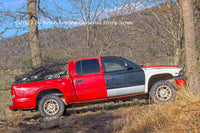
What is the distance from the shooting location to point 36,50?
12125 mm

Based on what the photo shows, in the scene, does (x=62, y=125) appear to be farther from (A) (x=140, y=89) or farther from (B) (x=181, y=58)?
(B) (x=181, y=58)

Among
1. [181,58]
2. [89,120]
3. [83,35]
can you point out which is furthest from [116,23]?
[89,120]

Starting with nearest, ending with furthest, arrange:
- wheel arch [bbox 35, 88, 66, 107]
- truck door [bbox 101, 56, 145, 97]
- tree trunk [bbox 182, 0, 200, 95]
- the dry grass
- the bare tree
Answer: the dry grass < truck door [bbox 101, 56, 145, 97] < wheel arch [bbox 35, 88, 66, 107] < tree trunk [bbox 182, 0, 200, 95] < the bare tree

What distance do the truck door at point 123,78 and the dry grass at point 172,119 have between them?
82.1 inches

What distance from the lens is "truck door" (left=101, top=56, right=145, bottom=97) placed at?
742 centimetres

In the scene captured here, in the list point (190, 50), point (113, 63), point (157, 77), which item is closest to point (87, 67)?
point (113, 63)

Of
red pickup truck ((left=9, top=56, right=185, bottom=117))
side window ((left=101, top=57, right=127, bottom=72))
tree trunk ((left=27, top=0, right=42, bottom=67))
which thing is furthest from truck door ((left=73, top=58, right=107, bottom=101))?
tree trunk ((left=27, top=0, right=42, bottom=67))

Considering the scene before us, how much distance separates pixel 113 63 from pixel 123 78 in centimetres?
62

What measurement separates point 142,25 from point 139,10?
0.88 m

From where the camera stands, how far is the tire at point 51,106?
287 inches

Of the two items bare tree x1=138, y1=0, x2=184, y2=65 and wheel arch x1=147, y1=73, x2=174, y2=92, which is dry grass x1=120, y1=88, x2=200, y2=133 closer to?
wheel arch x1=147, y1=73, x2=174, y2=92

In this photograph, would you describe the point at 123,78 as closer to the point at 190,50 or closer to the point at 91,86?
the point at 91,86

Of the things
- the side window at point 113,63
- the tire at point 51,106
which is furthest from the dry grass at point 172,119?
the tire at point 51,106

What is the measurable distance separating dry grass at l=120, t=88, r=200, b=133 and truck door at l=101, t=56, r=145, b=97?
208 cm
